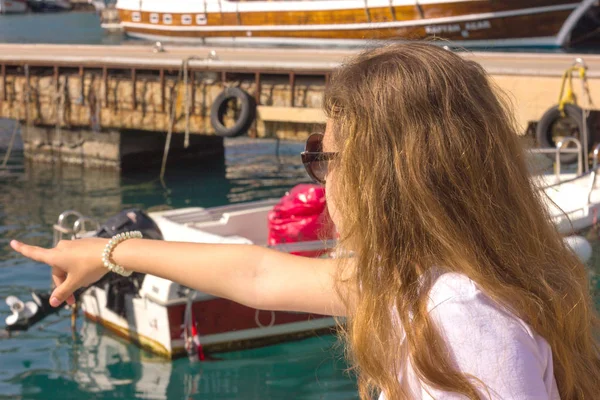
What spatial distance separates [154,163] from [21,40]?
32182 millimetres

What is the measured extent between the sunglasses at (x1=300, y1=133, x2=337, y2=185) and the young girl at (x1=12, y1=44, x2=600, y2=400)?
5 centimetres

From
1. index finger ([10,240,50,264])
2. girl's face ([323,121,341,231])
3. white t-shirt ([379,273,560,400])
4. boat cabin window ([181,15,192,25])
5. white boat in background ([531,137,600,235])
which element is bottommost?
boat cabin window ([181,15,192,25])

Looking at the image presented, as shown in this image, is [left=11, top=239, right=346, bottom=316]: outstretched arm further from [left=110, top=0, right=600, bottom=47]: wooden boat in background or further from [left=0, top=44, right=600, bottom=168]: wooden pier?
[left=110, top=0, right=600, bottom=47]: wooden boat in background

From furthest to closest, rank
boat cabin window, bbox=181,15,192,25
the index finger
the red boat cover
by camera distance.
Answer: boat cabin window, bbox=181,15,192,25
the red boat cover
the index finger

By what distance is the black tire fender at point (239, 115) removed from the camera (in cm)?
1504

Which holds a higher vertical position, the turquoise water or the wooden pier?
the wooden pier

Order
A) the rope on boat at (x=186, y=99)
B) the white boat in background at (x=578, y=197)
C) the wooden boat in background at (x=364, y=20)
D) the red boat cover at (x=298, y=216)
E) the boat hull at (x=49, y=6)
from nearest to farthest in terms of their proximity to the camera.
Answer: the red boat cover at (x=298, y=216), the white boat in background at (x=578, y=197), the rope on boat at (x=186, y=99), the wooden boat in background at (x=364, y=20), the boat hull at (x=49, y=6)

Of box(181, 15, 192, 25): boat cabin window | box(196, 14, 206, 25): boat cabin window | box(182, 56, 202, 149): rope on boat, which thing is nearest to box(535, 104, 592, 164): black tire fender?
box(182, 56, 202, 149): rope on boat

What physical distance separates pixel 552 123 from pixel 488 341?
39.1ft

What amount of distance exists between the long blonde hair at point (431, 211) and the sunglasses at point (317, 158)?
0.12 meters

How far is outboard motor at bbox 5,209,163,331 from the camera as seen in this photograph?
7855 millimetres

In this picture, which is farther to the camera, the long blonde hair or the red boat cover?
the red boat cover

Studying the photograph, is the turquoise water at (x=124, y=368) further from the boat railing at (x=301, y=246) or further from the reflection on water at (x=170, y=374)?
the boat railing at (x=301, y=246)

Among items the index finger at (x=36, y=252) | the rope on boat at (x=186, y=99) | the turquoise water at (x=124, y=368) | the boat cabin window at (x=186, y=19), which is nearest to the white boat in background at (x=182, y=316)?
the turquoise water at (x=124, y=368)
